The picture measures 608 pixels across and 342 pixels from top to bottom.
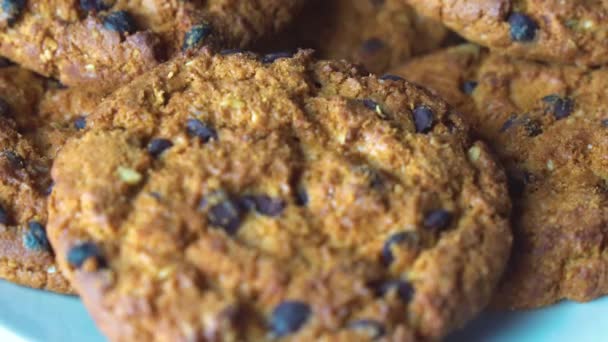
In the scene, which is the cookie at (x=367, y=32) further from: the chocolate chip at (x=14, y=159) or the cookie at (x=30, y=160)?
the chocolate chip at (x=14, y=159)

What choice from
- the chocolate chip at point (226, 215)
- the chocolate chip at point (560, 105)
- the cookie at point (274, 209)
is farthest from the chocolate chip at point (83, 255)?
the chocolate chip at point (560, 105)

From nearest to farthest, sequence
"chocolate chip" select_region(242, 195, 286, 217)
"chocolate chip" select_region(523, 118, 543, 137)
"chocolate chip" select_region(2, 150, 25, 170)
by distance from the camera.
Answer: "chocolate chip" select_region(242, 195, 286, 217) < "chocolate chip" select_region(2, 150, 25, 170) < "chocolate chip" select_region(523, 118, 543, 137)

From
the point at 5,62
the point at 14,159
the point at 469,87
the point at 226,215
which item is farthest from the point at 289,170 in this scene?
the point at 5,62

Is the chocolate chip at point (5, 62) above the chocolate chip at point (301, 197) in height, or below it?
above

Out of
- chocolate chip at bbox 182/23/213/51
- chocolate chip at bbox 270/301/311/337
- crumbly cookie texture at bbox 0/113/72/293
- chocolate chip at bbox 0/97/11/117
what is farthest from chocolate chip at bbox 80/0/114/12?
chocolate chip at bbox 270/301/311/337

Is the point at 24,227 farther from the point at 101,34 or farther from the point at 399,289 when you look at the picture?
the point at 399,289

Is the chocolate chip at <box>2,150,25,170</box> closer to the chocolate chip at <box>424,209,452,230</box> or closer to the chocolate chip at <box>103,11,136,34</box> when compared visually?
the chocolate chip at <box>103,11,136,34</box>
